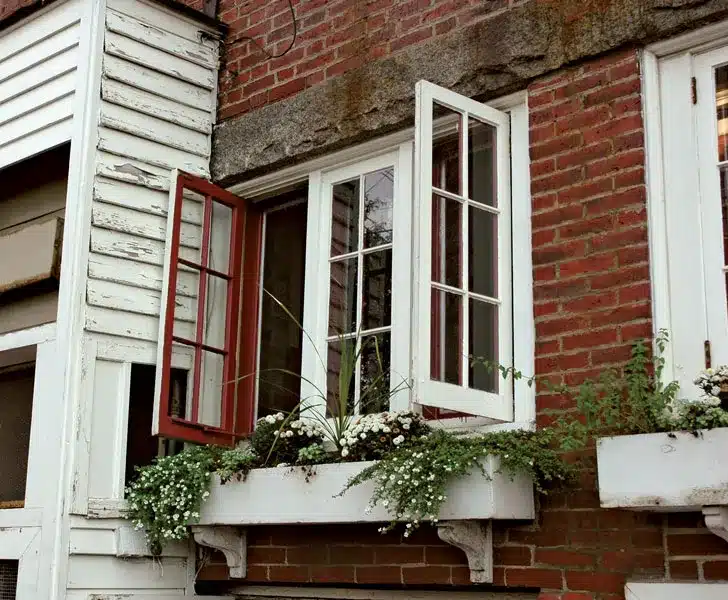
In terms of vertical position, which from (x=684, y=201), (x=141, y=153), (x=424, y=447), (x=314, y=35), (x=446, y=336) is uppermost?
(x=314, y=35)

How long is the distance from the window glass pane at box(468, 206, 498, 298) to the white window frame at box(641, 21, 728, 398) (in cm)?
75

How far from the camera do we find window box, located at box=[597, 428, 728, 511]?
357cm

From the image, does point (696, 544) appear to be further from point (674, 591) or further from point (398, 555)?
point (398, 555)

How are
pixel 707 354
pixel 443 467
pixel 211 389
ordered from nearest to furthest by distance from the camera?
1. pixel 707 354
2. pixel 443 467
3. pixel 211 389

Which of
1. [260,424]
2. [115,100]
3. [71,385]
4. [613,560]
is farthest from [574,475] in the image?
[115,100]

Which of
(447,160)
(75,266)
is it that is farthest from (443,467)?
(75,266)

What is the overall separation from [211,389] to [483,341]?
170 centimetres

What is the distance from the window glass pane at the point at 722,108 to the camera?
4.27 m

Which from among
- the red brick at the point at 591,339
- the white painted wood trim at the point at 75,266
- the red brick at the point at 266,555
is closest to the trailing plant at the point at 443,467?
the red brick at the point at 591,339

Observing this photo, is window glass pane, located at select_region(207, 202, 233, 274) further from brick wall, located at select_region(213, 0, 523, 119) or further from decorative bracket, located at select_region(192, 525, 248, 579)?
decorative bracket, located at select_region(192, 525, 248, 579)

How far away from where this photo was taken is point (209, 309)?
5844mm

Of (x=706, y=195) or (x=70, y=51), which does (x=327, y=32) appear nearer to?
(x=70, y=51)

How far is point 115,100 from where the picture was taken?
5727 millimetres

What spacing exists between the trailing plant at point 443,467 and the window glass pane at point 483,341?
30 centimetres
